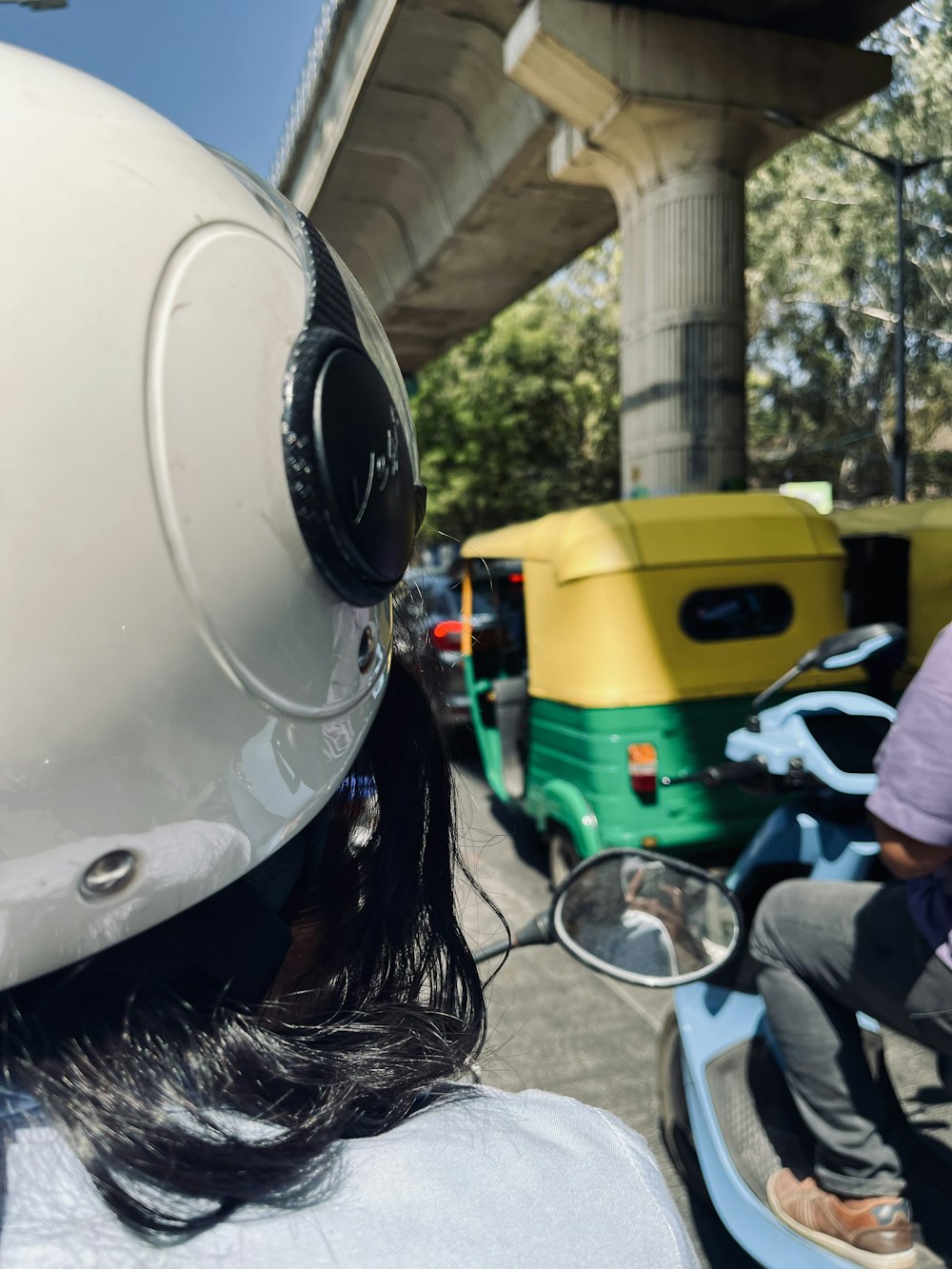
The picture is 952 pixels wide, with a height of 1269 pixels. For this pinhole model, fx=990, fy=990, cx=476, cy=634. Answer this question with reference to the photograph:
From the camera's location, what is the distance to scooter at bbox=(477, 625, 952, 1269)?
77.2 inches

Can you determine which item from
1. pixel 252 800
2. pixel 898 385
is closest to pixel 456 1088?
pixel 252 800

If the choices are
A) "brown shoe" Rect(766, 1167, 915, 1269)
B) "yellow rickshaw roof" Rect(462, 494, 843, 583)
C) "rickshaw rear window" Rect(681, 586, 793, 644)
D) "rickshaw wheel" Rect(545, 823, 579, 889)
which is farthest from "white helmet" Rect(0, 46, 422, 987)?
"rickshaw wheel" Rect(545, 823, 579, 889)

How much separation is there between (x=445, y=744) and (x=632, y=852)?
35.7 inches

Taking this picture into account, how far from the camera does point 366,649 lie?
0.90m

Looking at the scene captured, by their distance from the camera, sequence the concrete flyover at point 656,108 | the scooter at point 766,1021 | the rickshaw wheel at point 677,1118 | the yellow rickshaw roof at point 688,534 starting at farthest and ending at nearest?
the concrete flyover at point 656,108 < the yellow rickshaw roof at point 688,534 < the rickshaw wheel at point 677,1118 < the scooter at point 766,1021

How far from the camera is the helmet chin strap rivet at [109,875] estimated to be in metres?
0.68

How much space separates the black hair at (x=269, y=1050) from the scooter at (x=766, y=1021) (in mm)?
1382

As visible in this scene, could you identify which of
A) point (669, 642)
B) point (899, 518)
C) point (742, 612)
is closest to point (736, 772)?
point (669, 642)

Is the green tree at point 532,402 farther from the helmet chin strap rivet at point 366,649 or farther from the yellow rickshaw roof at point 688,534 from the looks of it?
the helmet chin strap rivet at point 366,649

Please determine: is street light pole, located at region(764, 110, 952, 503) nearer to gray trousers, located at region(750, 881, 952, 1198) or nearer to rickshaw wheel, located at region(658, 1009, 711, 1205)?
rickshaw wheel, located at region(658, 1009, 711, 1205)

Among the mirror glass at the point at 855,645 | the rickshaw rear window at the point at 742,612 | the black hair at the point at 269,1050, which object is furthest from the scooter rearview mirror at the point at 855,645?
the rickshaw rear window at the point at 742,612

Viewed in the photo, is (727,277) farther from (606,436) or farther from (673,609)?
(606,436)

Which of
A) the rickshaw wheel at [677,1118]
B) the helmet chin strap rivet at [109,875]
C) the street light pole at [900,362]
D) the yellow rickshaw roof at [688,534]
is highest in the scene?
the street light pole at [900,362]

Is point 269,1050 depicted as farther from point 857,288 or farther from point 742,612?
point 857,288
